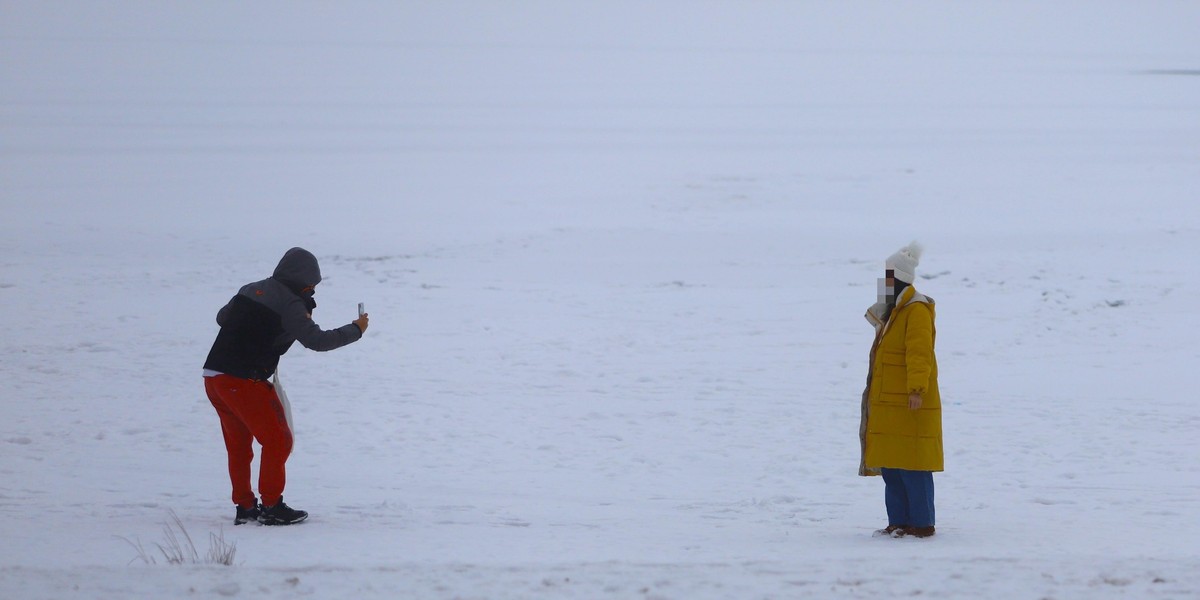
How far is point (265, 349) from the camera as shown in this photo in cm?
612

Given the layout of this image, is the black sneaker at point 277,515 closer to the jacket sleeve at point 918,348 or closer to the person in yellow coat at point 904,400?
the person in yellow coat at point 904,400

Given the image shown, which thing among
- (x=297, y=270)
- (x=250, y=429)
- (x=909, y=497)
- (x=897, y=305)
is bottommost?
(x=909, y=497)

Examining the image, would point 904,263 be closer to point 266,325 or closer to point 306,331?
point 306,331

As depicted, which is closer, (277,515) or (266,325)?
(266,325)

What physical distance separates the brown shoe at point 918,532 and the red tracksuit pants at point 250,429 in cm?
312

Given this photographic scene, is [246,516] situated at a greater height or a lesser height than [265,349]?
lesser

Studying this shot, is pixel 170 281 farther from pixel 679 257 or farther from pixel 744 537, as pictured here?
pixel 744 537

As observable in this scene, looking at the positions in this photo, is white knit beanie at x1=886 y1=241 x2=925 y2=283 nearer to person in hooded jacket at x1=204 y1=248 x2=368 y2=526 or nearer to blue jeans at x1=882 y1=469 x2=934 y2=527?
blue jeans at x1=882 y1=469 x2=934 y2=527

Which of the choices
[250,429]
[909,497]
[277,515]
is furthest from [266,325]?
[909,497]

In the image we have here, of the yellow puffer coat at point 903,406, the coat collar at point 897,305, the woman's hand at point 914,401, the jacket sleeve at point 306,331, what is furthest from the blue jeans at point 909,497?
the jacket sleeve at point 306,331

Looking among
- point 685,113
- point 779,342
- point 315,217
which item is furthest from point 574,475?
point 685,113

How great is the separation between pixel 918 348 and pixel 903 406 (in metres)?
0.32

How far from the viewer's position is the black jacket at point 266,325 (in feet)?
19.8

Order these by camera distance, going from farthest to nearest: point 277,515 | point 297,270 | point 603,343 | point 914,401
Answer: point 603,343, point 277,515, point 297,270, point 914,401
